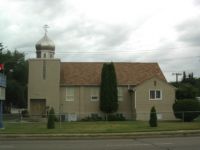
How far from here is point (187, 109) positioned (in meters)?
48.7

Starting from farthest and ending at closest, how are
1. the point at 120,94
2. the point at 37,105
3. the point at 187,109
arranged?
the point at 120,94
the point at 37,105
the point at 187,109

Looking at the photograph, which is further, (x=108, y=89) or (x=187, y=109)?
(x=108, y=89)

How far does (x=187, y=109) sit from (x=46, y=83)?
16749 millimetres

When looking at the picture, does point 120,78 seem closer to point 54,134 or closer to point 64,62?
point 64,62

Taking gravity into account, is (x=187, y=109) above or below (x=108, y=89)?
below

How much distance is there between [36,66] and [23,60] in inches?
1087

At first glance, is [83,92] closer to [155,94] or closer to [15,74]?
[155,94]

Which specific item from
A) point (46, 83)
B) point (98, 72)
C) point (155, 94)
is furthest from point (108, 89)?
point (46, 83)

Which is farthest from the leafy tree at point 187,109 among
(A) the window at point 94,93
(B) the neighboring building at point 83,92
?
(A) the window at point 94,93

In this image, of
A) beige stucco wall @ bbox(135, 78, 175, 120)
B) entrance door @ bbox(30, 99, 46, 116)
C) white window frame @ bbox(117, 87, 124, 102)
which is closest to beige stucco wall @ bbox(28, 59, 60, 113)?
entrance door @ bbox(30, 99, 46, 116)

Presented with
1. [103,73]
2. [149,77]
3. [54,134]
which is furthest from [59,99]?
[54,134]

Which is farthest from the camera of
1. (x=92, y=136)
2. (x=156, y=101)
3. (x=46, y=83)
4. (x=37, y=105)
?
(x=37, y=105)

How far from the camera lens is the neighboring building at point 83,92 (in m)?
54.3

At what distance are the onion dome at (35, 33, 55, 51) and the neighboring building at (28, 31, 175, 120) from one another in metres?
3.35
